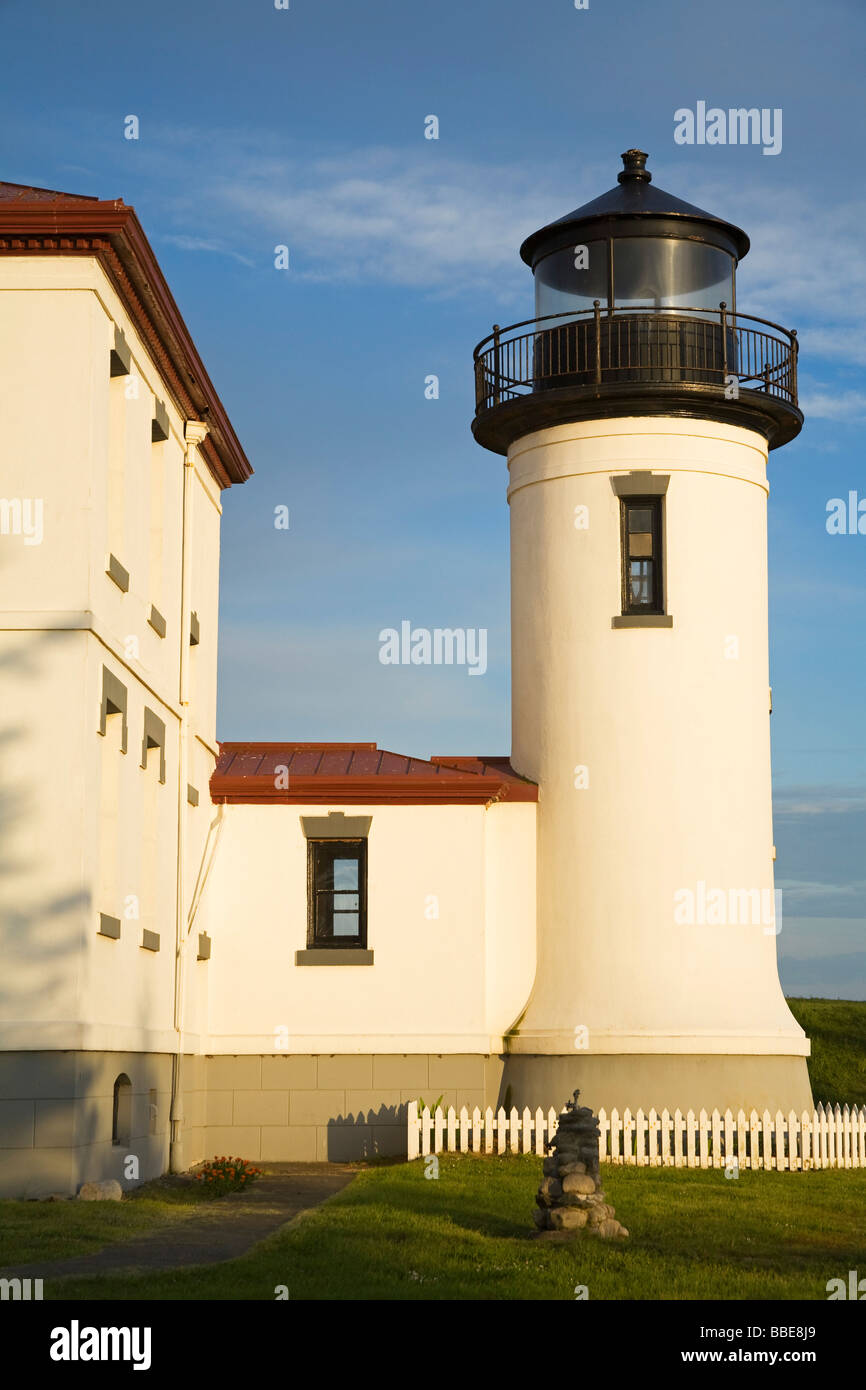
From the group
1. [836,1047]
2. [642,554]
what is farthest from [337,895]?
[836,1047]

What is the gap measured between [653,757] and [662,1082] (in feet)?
14.0

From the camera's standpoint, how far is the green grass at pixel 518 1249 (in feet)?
36.2

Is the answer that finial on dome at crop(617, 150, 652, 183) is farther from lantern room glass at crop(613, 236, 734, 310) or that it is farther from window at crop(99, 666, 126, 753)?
window at crop(99, 666, 126, 753)

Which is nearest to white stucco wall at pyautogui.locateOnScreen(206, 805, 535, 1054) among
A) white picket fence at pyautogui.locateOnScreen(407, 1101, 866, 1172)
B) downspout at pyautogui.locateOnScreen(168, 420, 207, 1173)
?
white picket fence at pyautogui.locateOnScreen(407, 1101, 866, 1172)

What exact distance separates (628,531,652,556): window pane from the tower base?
6.81 metres

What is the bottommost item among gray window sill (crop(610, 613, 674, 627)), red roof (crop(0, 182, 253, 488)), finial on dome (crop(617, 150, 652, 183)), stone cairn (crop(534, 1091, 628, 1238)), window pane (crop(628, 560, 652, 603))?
stone cairn (crop(534, 1091, 628, 1238))

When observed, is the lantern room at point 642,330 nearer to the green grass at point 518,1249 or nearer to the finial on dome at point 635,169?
the finial on dome at point 635,169

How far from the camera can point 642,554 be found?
23.5m

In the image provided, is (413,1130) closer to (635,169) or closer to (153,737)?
→ (153,737)

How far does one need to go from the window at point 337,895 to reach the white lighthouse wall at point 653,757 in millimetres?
2489

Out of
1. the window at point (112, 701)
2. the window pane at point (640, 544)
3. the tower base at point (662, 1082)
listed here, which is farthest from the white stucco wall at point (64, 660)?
the window pane at point (640, 544)

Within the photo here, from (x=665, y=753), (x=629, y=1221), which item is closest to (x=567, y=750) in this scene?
(x=665, y=753)

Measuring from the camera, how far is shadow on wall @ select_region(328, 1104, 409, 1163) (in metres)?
22.3
